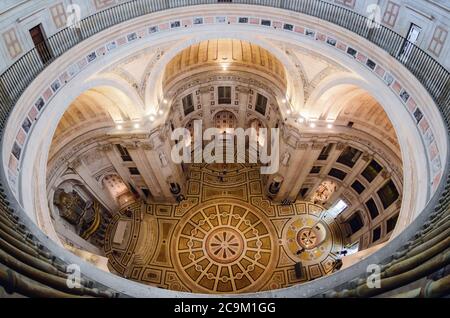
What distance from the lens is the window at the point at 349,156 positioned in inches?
554

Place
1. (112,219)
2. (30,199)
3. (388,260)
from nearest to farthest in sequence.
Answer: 1. (388,260)
2. (30,199)
3. (112,219)

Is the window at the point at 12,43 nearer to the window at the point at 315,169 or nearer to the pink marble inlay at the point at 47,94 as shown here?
the pink marble inlay at the point at 47,94

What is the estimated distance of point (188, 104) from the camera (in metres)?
15.4

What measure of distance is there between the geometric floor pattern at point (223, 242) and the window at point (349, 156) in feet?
10.6

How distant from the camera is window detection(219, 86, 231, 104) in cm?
1545

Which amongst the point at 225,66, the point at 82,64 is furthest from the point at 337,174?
the point at 82,64

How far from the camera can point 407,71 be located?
8.17 m

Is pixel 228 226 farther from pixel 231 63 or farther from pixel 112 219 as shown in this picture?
pixel 231 63

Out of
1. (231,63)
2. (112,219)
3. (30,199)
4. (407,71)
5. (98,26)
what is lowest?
(30,199)

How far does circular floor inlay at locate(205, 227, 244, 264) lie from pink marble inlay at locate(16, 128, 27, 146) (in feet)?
32.1

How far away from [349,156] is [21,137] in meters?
11.8

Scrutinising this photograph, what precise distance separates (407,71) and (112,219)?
44.8ft

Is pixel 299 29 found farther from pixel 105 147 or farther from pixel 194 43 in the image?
pixel 105 147
